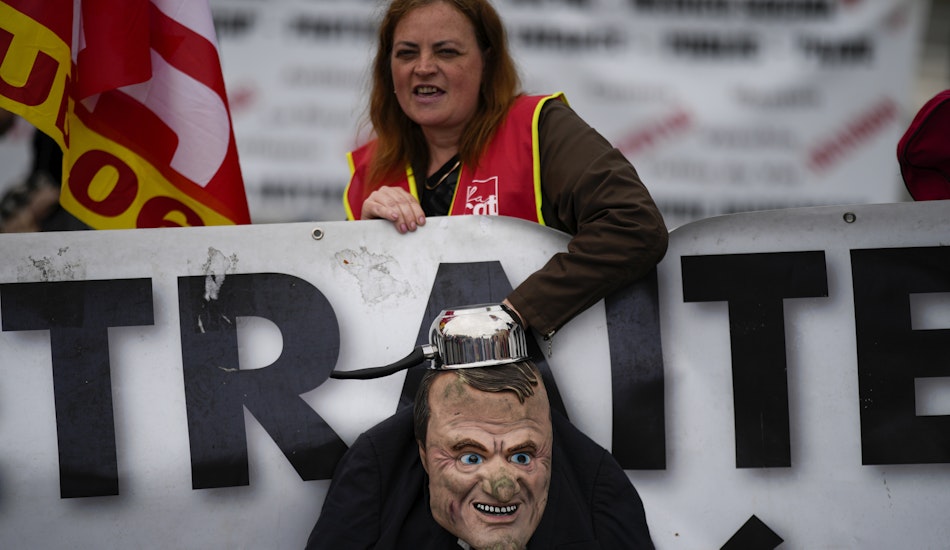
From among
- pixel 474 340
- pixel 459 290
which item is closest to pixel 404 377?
pixel 459 290

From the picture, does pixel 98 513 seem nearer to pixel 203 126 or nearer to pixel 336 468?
pixel 336 468

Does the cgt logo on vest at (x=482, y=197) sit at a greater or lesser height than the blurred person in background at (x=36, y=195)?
lesser

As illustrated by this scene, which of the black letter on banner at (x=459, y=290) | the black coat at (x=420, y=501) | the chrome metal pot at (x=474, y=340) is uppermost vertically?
the black letter on banner at (x=459, y=290)

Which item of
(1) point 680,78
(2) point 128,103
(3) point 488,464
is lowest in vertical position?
(3) point 488,464

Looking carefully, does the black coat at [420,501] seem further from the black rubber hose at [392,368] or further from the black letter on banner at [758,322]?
the black letter on banner at [758,322]

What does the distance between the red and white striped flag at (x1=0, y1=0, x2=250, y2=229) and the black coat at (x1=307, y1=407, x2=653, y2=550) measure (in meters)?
1.09

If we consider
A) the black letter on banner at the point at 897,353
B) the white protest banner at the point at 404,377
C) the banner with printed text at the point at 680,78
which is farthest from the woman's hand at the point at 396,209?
the banner with printed text at the point at 680,78

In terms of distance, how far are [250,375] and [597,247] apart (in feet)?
2.96

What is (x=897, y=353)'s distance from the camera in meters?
2.47

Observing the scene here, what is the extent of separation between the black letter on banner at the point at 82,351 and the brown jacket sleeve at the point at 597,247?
38.2 inches

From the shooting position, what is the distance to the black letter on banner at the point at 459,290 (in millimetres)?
2469

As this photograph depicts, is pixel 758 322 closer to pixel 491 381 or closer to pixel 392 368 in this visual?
pixel 491 381

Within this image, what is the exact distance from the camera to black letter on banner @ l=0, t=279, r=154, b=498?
7.97 ft

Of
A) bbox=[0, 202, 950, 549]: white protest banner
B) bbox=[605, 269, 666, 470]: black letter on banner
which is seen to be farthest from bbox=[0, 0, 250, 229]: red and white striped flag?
bbox=[605, 269, 666, 470]: black letter on banner
